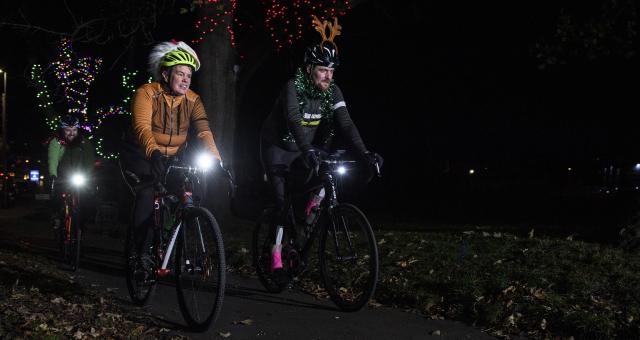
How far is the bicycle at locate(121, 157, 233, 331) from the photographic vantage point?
4770 mm

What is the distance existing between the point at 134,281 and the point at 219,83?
287 inches

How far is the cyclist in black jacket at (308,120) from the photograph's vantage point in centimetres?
567

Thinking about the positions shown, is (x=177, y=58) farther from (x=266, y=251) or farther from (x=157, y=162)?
(x=266, y=251)

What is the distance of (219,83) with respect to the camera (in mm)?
12633

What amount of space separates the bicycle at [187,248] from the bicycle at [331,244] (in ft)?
3.19

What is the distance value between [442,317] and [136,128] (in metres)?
2.97

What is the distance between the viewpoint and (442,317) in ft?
18.2

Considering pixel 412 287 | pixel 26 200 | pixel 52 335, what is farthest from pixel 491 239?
pixel 26 200

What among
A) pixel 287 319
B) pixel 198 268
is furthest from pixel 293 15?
pixel 198 268

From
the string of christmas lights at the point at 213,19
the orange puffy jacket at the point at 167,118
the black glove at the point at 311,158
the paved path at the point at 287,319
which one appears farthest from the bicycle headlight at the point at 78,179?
the black glove at the point at 311,158

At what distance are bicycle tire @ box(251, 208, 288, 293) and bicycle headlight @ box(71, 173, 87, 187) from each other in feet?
11.8

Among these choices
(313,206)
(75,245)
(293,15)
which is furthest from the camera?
(293,15)

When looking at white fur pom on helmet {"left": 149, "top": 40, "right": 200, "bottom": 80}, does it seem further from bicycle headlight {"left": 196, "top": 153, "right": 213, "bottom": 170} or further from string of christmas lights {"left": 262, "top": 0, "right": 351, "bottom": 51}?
string of christmas lights {"left": 262, "top": 0, "right": 351, "bottom": 51}

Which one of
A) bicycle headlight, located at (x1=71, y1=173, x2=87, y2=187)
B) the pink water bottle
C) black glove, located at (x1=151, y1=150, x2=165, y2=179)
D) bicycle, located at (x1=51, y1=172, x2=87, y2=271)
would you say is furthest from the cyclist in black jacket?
bicycle headlight, located at (x1=71, y1=173, x2=87, y2=187)
